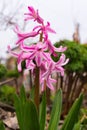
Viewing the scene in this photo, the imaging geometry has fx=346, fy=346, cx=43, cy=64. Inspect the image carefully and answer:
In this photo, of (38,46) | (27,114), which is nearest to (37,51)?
(38,46)

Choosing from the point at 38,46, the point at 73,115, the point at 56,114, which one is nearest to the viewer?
the point at 38,46

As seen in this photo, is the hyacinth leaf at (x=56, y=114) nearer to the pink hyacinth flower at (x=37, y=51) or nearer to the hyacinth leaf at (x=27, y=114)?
the hyacinth leaf at (x=27, y=114)

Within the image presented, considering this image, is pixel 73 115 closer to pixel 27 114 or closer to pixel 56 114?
pixel 56 114

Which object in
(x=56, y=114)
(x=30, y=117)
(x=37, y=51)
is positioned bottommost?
(x=56, y=114)

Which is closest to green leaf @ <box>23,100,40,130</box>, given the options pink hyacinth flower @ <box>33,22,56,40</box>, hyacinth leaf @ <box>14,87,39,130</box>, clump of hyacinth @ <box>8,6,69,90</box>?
hyacinth leaf @ <box>14,87,39,130</box>

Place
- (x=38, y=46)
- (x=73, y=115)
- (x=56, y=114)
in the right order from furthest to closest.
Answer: (x=56, y=114), (x=73, y=115), (x=38, y=46)

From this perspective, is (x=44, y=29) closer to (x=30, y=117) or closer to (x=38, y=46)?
(x=38, y=46)

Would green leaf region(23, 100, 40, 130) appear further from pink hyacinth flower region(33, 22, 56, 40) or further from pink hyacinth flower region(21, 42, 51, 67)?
pink hyacinth flower region(33, 22, 56, 40)

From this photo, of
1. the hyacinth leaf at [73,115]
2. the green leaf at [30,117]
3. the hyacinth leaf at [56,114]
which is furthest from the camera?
the hyacinth leaf at [56,114]

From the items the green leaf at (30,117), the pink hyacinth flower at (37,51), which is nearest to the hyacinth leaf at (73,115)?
the green leaf at (30,117)

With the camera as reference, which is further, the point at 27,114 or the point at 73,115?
the point at 73,115

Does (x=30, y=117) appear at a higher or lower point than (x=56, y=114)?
higher
